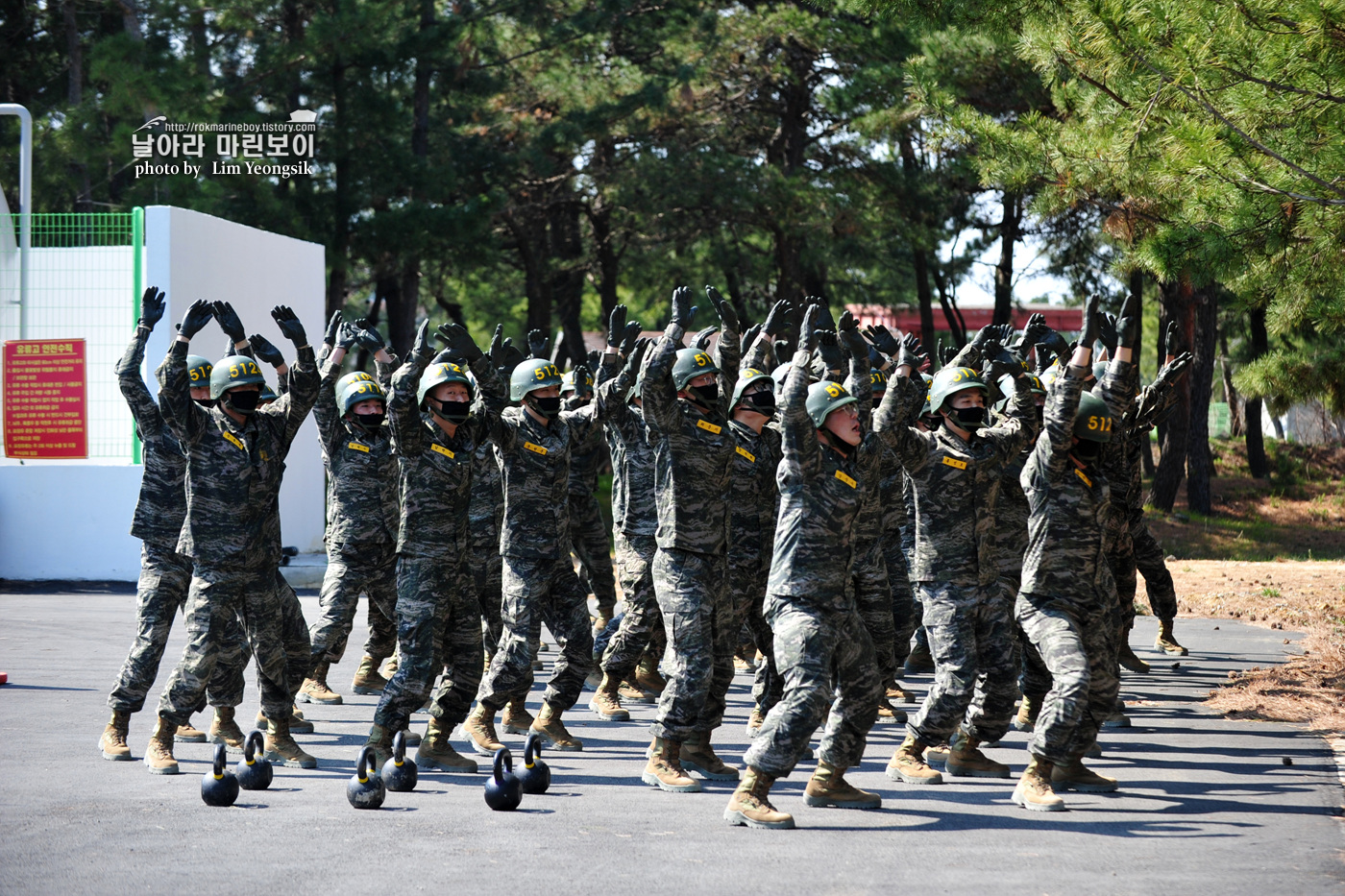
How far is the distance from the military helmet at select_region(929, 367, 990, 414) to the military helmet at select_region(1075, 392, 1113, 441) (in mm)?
617

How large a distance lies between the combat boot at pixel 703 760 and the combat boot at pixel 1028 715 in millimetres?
2419

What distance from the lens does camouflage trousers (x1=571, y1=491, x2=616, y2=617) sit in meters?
10.8

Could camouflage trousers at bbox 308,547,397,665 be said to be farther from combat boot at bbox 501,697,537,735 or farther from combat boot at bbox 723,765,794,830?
combat boot at bbox 723,765,794,830

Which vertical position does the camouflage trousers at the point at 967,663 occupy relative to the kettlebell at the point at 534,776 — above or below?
above

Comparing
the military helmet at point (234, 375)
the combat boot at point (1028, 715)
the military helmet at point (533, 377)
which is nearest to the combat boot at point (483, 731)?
the military helmet at point (533, 377)

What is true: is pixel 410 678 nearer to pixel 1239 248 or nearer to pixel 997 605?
pixel 997 605

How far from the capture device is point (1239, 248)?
32.9 feet

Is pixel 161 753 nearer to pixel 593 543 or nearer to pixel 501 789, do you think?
pixel 501 789

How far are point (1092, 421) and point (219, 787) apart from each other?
16.3 feet

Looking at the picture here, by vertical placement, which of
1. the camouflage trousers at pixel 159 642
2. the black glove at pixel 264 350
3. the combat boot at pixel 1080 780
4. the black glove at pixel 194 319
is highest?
the black glove at pixel 194 319

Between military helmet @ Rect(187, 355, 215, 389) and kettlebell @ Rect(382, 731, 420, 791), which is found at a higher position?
military helmet @ Rect(187, 355, 215, 389)

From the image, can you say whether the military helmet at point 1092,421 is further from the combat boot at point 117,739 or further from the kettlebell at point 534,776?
the combat boot at point 117,739

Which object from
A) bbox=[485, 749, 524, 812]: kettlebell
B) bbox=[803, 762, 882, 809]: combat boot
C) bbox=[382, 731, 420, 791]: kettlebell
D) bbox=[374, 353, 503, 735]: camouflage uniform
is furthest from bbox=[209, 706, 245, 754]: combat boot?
bbox=[803, 762, 882, 809]: combat boot

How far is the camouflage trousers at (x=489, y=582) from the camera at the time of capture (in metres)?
9.13
